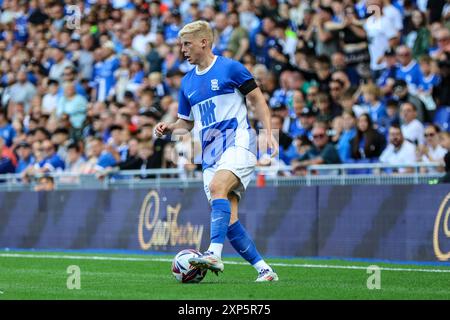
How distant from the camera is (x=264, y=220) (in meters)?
17.3

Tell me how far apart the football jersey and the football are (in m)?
0.95

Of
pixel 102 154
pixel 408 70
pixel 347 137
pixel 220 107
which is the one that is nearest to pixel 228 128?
pixel 220 107

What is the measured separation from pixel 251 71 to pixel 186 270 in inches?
383

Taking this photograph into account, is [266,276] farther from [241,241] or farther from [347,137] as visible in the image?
[347,137]

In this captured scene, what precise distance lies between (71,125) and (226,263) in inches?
384

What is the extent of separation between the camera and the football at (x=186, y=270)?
1056 centimetres

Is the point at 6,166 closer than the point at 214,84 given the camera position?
No

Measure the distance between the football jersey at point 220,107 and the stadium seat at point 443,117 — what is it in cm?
643

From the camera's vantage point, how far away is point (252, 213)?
1750 cm

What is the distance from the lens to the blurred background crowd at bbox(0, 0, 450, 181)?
1700cm

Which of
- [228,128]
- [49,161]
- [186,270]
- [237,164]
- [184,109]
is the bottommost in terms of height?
[186,270]

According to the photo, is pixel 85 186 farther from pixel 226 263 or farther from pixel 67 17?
Result: pixel 67 17

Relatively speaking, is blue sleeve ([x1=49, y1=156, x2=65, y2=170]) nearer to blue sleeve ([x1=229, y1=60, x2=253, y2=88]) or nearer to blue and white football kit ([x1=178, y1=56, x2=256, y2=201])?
blue and white football kit ([x1=178, y1=56, x2=256, y2=201])
